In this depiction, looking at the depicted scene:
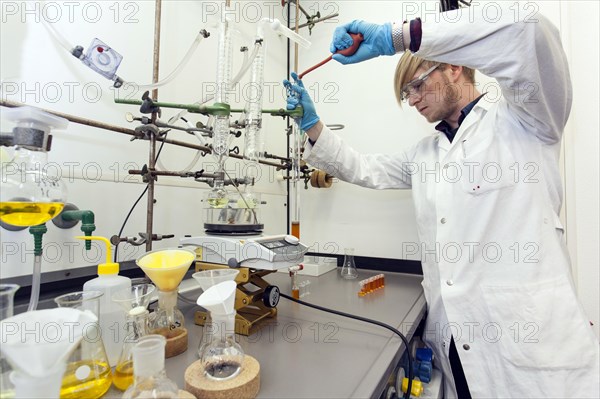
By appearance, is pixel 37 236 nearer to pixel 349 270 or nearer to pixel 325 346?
pixel 325 346

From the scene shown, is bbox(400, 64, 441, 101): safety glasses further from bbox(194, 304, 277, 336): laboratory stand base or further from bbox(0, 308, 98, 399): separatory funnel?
bbox(0, 308, 98, 399): separatory funnel

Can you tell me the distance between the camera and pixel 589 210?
1283mm

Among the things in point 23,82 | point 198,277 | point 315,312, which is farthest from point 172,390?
point 23,82

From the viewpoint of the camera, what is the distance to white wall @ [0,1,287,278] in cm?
79

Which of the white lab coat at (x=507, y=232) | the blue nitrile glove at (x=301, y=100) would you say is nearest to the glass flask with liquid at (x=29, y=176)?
the blue nitrile glove at (x=301, y=100)

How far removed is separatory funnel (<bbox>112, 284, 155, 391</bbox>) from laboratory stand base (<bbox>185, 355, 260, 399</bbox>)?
0.38 feet

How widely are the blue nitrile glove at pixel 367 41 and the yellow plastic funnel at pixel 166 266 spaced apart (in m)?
0.79

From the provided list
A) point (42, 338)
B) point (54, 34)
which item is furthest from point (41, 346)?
point (54, 34)

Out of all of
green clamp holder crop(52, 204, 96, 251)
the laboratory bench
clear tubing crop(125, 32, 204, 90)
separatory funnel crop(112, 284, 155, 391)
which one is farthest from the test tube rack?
clear tubing crop(125, 32, 204, 90)

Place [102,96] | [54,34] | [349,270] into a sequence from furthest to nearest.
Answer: [349,270], [102,96], [54,34]

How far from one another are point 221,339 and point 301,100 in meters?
0.94

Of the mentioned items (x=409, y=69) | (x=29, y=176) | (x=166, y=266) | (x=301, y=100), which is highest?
(x=409, y=69)

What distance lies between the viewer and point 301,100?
3.94ft

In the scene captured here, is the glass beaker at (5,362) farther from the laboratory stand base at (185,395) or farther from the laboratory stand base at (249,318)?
the laboratory stand base at (249,318)
